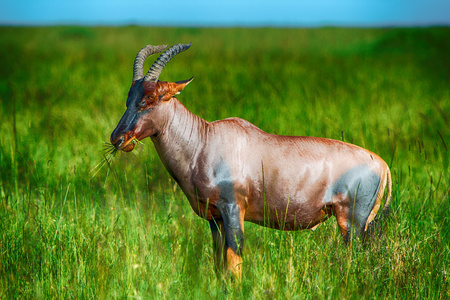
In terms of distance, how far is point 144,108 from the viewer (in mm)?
3400

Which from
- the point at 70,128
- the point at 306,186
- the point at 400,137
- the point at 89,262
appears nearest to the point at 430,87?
the point at 400,137

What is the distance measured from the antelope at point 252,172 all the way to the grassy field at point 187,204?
26 cm

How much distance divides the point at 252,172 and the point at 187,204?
1.87 meters

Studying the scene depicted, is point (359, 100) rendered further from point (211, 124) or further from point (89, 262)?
point (89, 262)

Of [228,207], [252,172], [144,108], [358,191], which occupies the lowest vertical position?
[228,207]

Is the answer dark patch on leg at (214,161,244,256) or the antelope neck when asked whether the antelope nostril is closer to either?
the antelope neck

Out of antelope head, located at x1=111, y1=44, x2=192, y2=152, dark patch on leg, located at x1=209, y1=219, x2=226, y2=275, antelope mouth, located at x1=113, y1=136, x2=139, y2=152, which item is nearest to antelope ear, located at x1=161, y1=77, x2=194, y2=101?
antelope head, located at x1=111, y1=44, x2=192, y2=152

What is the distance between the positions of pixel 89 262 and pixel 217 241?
97 centimetres

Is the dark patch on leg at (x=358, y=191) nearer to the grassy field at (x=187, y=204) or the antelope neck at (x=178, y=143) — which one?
the grassy field at (x=187, y=204)

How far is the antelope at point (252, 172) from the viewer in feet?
11.4

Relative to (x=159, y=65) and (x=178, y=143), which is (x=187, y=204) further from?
(x=159, y=65)

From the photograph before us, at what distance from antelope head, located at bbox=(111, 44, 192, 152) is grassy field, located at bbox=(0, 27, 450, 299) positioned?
2.90 ft

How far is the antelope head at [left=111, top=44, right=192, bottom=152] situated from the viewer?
333 cm

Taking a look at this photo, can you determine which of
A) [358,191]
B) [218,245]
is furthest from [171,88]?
[358,191]
